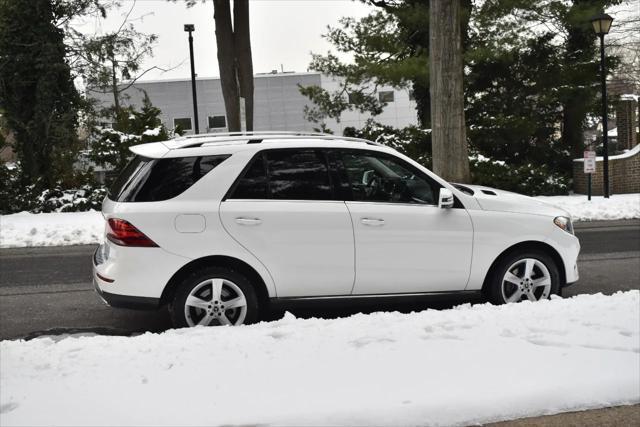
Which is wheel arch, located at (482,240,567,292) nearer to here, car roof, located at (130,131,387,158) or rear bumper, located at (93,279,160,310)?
car roof, located at (130,131,387,158)

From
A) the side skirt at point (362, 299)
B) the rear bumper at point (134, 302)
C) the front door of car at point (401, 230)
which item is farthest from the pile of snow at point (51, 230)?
the front door of car at point (401, 230)

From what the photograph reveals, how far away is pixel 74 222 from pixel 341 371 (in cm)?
1193

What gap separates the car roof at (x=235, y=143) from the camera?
6293 mm

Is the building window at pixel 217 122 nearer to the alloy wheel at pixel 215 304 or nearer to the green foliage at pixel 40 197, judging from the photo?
the green foliage at pixel 40 197

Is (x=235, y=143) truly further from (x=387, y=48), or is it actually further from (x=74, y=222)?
(x=387, y=48)

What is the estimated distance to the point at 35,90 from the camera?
1991 cm

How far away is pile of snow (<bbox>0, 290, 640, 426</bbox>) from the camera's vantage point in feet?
13.5

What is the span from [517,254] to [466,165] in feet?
24.7

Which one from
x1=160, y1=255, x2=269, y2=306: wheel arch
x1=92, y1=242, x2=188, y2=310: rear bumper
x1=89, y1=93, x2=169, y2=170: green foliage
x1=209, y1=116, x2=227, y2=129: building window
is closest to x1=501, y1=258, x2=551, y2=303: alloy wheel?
x1=160, y1=255, x2=269, y2=306: wheel arch

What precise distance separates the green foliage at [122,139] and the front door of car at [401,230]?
12.8 m

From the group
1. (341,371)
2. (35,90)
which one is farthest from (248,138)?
(35,90)

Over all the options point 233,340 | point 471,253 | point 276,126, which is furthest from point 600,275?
point 276,126

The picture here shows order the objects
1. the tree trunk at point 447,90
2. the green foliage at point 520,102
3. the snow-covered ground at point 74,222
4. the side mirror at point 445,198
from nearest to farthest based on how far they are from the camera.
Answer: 1. the side mirror at point 445,198
2. the snow-covered ground at point 74,222
3. the tree trunk at point 447,90
4. the green foliage at point 520,102

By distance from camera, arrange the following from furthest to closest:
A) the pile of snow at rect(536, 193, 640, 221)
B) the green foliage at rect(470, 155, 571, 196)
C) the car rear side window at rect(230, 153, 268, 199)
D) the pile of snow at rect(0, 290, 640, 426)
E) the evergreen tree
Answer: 1. the green foliage at rect(470, 155, 571, 196)
2. the evergreen tree
3. the pile of snow at rect(536, 193, 640, 221)
4. the car rear side window at rect(230, 153, 268, 199)
5. the pile of snow at rect(0, 290, 640, 426)
